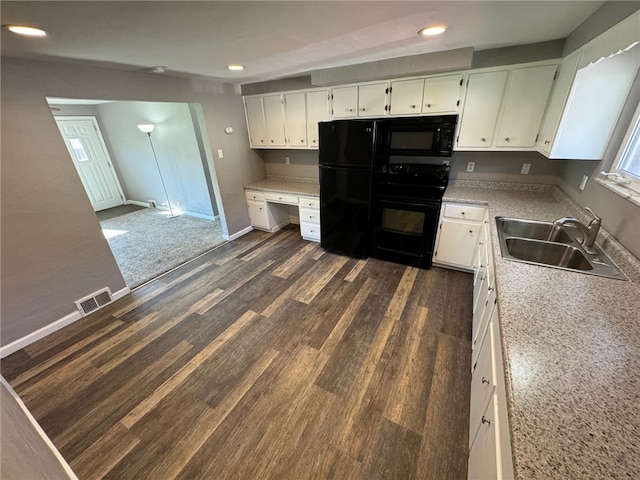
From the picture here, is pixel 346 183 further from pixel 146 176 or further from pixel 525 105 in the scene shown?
pixel 146 176

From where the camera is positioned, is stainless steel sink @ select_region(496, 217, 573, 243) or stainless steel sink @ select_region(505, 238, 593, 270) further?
stainless steel sink @ select_region(496, 217, 573, 243)

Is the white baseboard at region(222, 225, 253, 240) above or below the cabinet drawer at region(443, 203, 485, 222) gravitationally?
below

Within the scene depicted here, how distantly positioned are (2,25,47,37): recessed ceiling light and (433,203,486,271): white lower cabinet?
129 inches

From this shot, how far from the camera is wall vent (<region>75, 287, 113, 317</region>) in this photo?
244 centimetres

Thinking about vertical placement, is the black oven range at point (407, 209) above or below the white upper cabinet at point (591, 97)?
below

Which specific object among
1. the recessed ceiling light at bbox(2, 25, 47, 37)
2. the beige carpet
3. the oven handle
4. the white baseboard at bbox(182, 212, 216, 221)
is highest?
the recessed ceiling light at bbox(2, 25, 47, 37)

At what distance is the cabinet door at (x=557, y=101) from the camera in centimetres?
187

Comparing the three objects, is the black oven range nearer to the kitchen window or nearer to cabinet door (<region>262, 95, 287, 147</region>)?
the kitchen window

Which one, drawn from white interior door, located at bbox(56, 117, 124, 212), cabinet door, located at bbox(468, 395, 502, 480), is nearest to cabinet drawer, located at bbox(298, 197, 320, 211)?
cabinet door, located at bbox(468, 395, 502, 480)

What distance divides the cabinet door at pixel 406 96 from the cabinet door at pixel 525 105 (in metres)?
0.81

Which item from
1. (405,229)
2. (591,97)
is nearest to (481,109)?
(591,97)

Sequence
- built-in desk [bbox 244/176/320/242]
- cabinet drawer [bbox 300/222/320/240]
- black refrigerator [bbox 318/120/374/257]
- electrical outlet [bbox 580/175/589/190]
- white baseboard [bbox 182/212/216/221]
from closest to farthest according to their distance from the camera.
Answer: electrical outlet [bbox 580/175/589/190]
black refrigerator [bbox 318/120/374/257]
built-in desk [bbox 244/176/320/242]
cabinet drawer [bbox 300/222/320/240]
white baseboard [bbox 182/212/216/221]

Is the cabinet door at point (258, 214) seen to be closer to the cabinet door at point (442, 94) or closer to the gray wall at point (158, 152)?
the gray wall at point (158, 152)

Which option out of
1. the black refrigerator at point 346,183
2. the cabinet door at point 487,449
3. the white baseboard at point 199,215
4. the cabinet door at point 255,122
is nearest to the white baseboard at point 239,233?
the white baseboard at point 199,215
